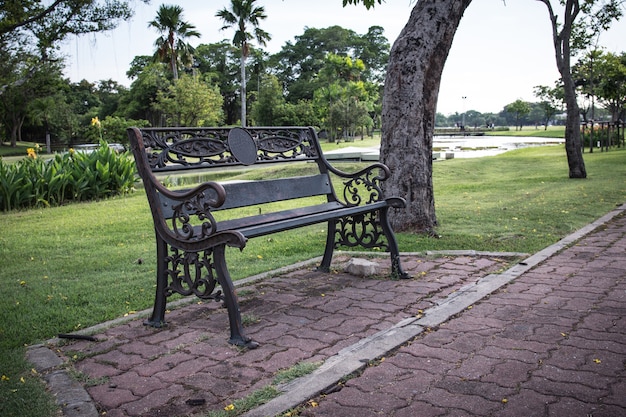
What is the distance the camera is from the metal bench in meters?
3.41

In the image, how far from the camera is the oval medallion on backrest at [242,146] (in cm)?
452

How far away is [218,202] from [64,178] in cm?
967

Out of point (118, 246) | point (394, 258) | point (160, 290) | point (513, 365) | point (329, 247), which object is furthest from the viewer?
point (118, 246)

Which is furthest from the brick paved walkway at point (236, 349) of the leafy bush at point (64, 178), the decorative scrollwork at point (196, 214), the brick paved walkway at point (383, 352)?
the leafy bush at point (64, 178)

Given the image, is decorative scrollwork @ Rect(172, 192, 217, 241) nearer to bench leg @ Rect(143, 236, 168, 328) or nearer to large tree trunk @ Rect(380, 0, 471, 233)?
bench leg @ Rect(143, 236, 168, 328)

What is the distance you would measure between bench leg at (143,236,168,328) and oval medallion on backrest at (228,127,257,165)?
1095mm

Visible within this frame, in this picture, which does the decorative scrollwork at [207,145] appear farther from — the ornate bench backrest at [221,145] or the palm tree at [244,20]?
the palm tree at [244,20]

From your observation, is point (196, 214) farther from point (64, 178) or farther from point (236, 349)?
point (64, 178)

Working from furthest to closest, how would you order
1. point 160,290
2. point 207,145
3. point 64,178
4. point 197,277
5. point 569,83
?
point 569,83 → point 64,178 → point 207,145 → point 160,290 → point 197,277

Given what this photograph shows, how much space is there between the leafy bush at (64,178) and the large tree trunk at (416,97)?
774 cm

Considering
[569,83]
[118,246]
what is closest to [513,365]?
[118,246]

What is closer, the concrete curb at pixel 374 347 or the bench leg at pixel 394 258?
the concrete curb at pixel 374 347

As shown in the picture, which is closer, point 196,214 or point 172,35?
point 196,214

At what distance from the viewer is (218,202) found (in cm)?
327
